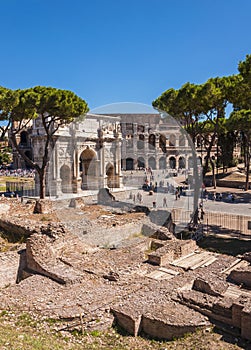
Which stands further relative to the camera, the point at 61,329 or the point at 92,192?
the point at 92,192

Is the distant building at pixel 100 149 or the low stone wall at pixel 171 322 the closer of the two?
the low stone wall at pixel 171 322

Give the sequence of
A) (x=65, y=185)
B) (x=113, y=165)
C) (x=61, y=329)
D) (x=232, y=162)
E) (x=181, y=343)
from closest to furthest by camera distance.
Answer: (x=181, y=343) < (x=61, y=329) < (x=65, y=185) < (x=113, y=165) < (x=232, y=162)

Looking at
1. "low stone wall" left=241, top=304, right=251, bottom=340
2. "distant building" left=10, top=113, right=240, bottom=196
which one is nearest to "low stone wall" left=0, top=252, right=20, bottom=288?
"low stone wall" left=241, top=304, right=251, bottom=340

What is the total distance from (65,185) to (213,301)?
73.7ft

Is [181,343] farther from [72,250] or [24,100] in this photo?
[24,100]

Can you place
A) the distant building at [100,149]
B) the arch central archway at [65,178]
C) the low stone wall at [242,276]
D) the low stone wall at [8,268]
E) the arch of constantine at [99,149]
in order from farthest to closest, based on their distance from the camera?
the arch central archway at [65,178] < the arch of constantine at [99,149] < the distant building at [100,149] < the low stone wall at [8,268] < the low stone wall at [242,276]

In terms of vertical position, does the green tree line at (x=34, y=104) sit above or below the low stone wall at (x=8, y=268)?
above

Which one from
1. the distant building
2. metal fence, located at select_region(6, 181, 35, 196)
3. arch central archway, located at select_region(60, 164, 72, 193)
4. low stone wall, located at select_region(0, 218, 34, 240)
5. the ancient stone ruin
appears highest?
the distant building

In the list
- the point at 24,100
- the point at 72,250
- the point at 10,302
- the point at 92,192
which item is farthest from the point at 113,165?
the point at 10,302

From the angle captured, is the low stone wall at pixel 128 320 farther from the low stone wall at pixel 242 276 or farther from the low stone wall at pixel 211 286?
the low stone wall at pixel 242 276

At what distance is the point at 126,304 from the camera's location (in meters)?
7.02

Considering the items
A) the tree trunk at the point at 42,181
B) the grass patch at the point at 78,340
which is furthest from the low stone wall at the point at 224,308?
the tree trunk at the point at 42,181

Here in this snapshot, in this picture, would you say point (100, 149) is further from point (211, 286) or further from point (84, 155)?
point (211, 286)

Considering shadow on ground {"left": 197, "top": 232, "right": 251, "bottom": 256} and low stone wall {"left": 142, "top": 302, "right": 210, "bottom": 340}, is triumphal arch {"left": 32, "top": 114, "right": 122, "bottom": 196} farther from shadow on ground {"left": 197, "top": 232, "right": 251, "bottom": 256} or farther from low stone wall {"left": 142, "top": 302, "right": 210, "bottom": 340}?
low stone wall {"left": 142, "top": 302, "right": 210, "bottom": 340}
